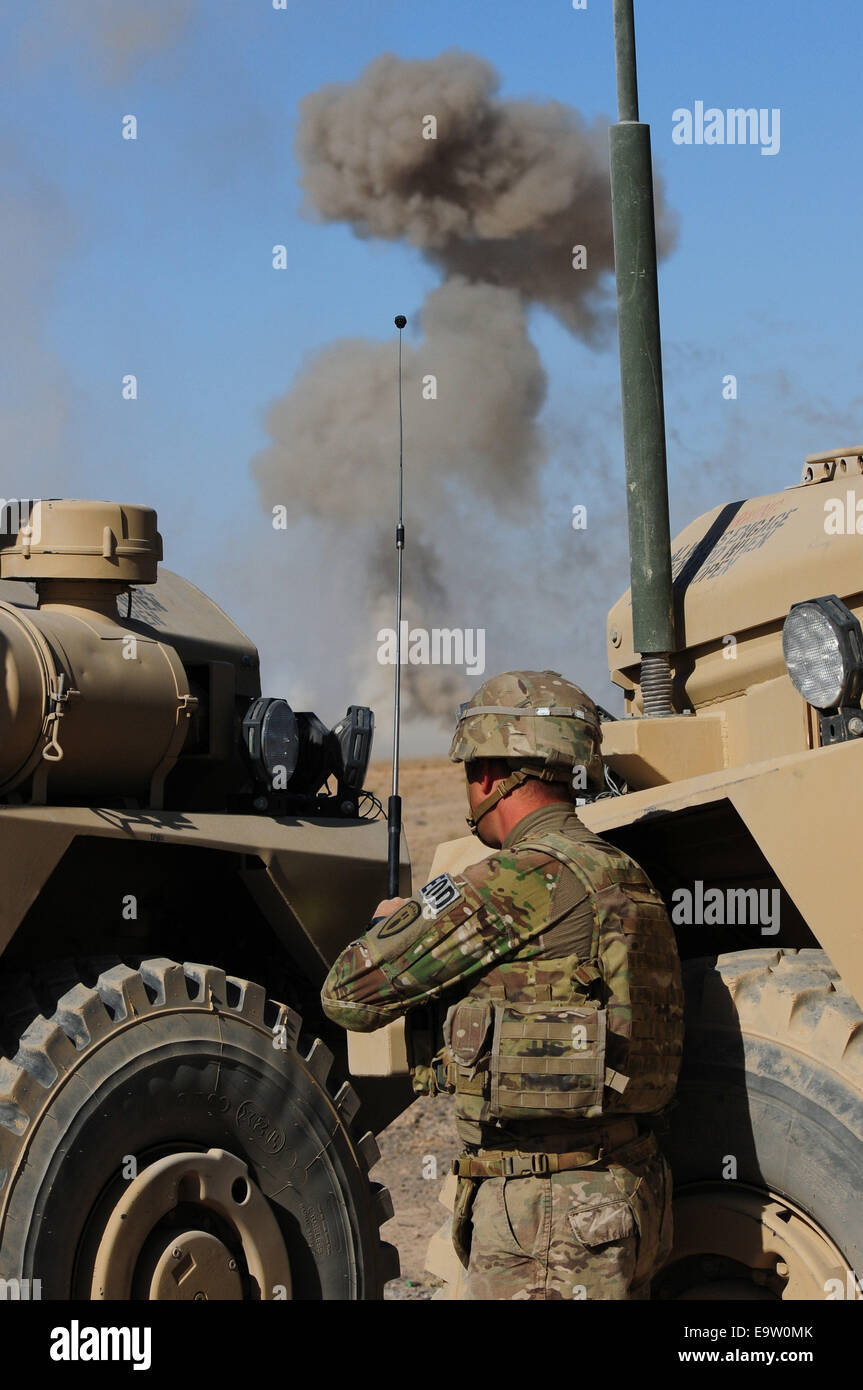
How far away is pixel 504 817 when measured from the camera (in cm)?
420

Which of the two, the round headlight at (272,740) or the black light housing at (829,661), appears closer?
the black light housing at (829,661)

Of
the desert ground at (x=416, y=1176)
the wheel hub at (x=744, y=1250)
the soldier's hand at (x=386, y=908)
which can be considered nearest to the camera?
the wheel hub at (x=744, y=1250)

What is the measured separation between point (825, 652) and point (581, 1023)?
1.04 metres

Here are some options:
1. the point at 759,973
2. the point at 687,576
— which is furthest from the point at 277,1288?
the point at 687,576

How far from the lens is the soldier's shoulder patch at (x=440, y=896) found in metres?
3.89

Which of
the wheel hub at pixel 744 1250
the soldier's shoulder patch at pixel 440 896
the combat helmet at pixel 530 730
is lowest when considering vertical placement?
the wheel hub at pixel 744 1250

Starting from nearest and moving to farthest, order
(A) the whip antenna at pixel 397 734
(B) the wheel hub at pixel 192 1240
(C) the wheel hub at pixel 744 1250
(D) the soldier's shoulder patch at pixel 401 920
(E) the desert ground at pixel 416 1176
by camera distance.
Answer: (D) the soldier's shoulder patch at pixel 401 920 → (C) the wheel hub at pixel 744 1250 → (B) the wheel hub at pixel 192 1240 → (A) the whip antenna at pixel 397 734 → (E) the desert ground at pixel 416 1176

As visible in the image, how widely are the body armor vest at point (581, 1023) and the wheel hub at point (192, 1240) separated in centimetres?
86

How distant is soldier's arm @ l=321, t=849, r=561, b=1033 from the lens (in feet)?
12.7

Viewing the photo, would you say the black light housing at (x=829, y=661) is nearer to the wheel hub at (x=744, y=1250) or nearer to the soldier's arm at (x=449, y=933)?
the soldier's arm at (x=449, y=933)

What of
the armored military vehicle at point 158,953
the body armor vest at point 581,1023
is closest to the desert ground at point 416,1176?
the armored military vehicle at point 158,953

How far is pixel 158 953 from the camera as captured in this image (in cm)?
531

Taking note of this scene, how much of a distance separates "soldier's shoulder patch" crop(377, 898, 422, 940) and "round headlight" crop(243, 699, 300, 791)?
4.80 ft
